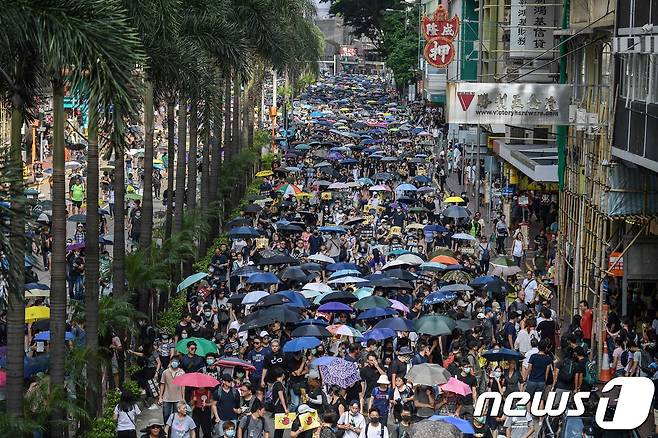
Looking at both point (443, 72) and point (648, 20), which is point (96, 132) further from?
point (443, 72)

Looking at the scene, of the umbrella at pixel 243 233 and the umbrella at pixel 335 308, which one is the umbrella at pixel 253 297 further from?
the umbrella at pixel 243 233

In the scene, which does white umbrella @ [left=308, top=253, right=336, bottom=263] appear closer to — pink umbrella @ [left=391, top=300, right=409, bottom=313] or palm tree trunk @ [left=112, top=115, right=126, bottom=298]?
palm tree trunk @ [left=112, top=115, right=126, bottom=298]

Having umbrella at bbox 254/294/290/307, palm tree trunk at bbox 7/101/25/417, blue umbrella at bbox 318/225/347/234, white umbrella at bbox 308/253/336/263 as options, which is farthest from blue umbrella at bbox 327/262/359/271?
palm tree trunk at bbox 7/101/25/417

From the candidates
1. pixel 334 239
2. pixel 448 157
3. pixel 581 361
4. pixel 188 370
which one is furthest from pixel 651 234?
pixel 448 157

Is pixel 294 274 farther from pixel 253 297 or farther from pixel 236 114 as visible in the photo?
pixel 236 114

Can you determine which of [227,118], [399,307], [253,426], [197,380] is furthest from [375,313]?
[227,118]

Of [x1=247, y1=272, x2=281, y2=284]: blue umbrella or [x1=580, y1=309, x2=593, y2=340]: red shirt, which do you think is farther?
[x1=247, y1=272, x2=281, y2=284]: blue umbrella
